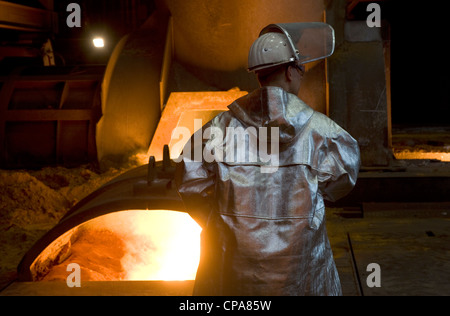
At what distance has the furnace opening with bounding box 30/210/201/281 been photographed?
376cm

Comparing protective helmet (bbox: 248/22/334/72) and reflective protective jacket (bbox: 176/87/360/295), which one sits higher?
protective helmet (bbox: 248/22/334/72)

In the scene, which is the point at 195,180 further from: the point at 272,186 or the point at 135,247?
the point at 135,247

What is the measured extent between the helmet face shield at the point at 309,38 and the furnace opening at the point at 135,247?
2301 mm

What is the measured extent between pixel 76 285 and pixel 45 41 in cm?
652

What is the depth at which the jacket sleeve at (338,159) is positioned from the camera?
164 centimetres

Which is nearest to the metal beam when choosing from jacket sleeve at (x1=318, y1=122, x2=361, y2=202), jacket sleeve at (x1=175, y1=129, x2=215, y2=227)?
jacket sleeve at (x1=175, y1=129, x2=215, y2=227)

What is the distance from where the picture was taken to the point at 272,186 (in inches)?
62.0

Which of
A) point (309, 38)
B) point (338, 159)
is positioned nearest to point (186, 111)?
point (309, 38)

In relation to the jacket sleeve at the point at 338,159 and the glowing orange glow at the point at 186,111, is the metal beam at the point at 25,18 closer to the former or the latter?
the glowing orange glow at the point at 186,111

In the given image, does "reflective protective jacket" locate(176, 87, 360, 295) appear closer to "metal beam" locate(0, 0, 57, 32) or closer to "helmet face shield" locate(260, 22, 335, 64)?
"helmet face shield" locate(260, 22, 335, 64)

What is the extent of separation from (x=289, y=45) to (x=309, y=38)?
0.43 feet

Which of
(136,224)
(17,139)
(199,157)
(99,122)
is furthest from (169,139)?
(199,157)

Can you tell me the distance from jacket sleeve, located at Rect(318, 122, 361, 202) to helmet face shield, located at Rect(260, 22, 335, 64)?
0.93 feet

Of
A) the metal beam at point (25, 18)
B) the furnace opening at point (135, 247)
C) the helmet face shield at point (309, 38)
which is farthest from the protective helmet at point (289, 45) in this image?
the metal beam at point (25, 18)
